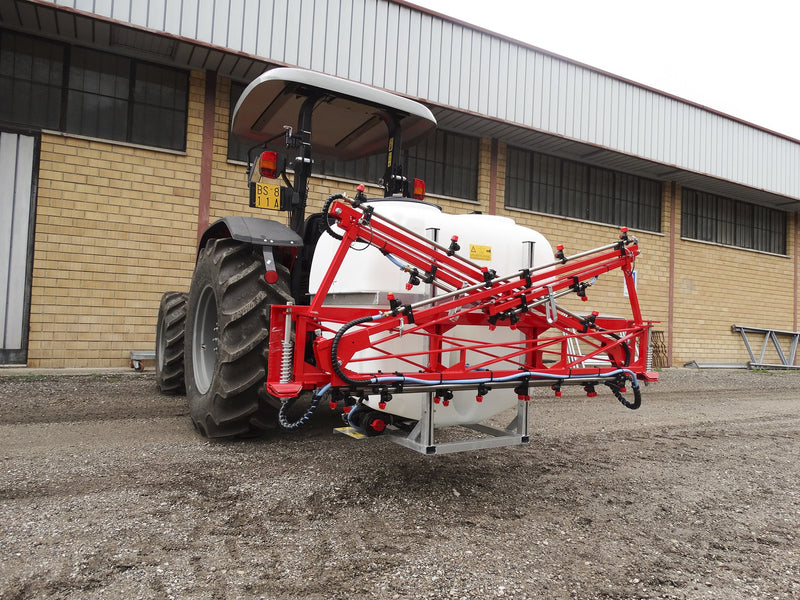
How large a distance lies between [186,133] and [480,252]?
664 cm

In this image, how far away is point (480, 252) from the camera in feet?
10.5

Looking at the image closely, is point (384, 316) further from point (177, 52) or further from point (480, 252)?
point (177, 52)

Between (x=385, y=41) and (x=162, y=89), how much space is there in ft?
11.3

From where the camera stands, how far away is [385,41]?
9.09 m

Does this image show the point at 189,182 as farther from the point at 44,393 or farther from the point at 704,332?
the point at 704,332

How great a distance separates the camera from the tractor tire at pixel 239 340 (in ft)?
11.0

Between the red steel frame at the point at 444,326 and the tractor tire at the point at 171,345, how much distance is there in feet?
9.11

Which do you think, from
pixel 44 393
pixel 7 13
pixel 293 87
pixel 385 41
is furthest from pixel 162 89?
pixel 293 87

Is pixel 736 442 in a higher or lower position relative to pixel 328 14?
lower

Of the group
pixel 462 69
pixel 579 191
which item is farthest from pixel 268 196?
pixel 579 191

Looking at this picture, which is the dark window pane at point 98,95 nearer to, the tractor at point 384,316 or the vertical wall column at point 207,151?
the vertical wall column at point 207,151

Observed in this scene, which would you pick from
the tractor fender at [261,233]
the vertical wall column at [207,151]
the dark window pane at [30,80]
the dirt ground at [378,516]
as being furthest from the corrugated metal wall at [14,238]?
the tractor fender at [261,233]

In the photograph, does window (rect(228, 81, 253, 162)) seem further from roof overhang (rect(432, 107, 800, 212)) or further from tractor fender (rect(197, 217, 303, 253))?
tractor fender (rect(197, 217, 303, 253))

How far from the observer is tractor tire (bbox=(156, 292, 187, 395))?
Result: 5344 millimetres
